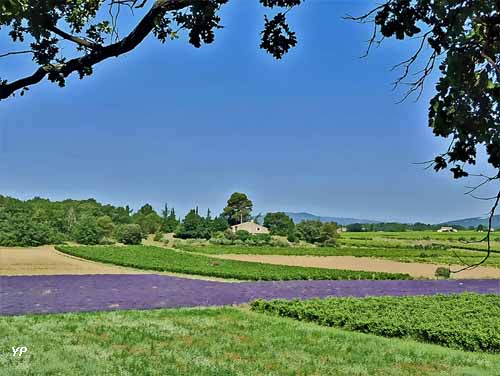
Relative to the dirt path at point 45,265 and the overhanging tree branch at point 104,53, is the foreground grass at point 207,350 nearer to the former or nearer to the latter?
the overhanging tree branch at point 104,53

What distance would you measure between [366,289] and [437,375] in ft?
62.7

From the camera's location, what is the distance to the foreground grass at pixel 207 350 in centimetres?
935

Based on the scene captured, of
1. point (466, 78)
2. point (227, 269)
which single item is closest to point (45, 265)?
point (227, 269)

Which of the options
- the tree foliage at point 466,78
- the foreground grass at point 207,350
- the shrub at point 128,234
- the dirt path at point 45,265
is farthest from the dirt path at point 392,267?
the tree foliage at point 466,78

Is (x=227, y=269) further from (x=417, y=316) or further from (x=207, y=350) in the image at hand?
(x=207, y=350)

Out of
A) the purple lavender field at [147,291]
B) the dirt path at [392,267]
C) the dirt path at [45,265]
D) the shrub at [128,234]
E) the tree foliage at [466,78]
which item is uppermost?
the tree foliage at [466,78]

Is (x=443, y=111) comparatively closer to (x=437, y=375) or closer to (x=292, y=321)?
(x=437, y=375)

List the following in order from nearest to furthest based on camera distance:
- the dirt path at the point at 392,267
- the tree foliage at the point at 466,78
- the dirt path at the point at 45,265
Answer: the tree foliage at the point at 466,78 → the dirt path at the point at 45,265 → the dirt path at the point at 392,267

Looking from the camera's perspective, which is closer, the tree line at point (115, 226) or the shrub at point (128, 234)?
the tree line at point (115, 226)

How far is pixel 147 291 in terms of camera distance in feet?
80.1

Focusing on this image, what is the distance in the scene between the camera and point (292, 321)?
16.4 meters

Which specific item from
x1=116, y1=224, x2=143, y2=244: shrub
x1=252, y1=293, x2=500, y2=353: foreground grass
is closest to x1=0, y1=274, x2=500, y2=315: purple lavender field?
x1=252, y1=293, x2=500, y2=353: foreground grass

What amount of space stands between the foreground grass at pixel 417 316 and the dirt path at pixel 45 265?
58.3ft

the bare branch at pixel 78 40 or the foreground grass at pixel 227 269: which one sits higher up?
the bare branch at pixel 78 40
